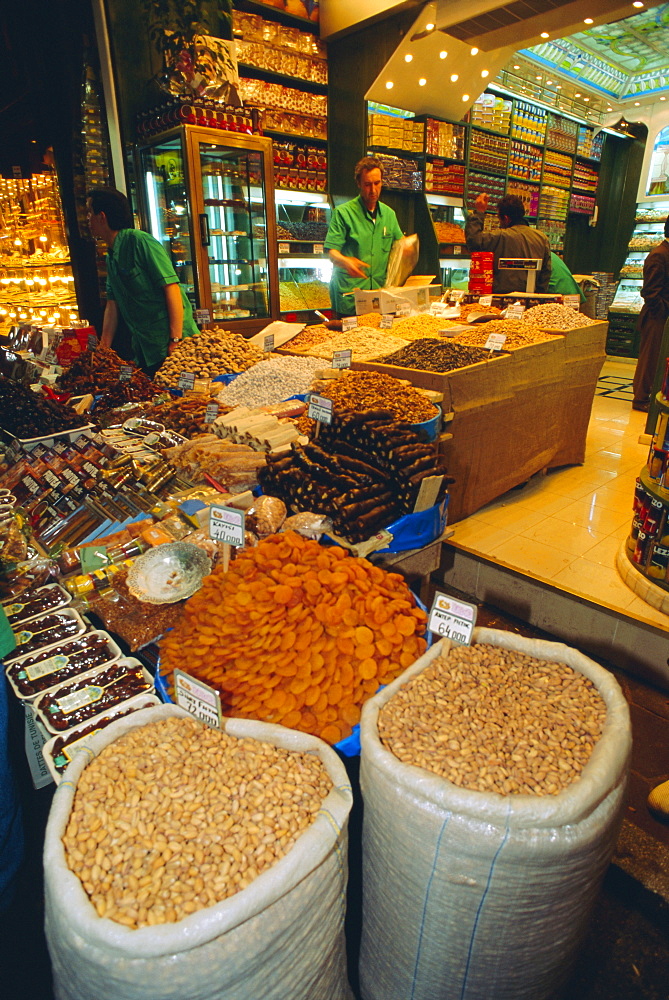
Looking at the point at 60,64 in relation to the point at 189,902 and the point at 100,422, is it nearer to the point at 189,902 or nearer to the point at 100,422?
the point at 100,422

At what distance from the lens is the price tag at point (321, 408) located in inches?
84.8

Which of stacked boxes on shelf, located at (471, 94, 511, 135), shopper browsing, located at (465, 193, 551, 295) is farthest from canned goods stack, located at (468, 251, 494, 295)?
stacked boxes on shelf, located at (471, 94, 511, 135)

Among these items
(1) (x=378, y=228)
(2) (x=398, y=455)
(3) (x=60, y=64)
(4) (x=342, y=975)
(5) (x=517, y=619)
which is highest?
(3) (x=60, y=64)

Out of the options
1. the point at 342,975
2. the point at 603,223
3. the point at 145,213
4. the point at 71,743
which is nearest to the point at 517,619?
the point at 342,975

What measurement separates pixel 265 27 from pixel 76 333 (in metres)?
3.34

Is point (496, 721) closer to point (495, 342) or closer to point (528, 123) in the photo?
point (495, 342)

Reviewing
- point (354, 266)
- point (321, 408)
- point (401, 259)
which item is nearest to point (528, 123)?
point (401, 259)

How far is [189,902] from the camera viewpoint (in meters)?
0.84

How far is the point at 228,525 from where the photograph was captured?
57.3 inches

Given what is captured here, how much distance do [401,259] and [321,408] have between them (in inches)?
122

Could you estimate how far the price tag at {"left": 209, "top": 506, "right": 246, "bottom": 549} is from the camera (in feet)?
4.70

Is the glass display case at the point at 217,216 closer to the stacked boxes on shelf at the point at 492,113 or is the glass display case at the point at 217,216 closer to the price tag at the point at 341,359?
the price tag at the point at 341,359

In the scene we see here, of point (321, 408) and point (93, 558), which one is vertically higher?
point (321, 408)


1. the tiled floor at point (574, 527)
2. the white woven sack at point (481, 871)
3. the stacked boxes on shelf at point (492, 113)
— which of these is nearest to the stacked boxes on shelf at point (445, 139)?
the stacked boxes on shelf at point (492, 113)
